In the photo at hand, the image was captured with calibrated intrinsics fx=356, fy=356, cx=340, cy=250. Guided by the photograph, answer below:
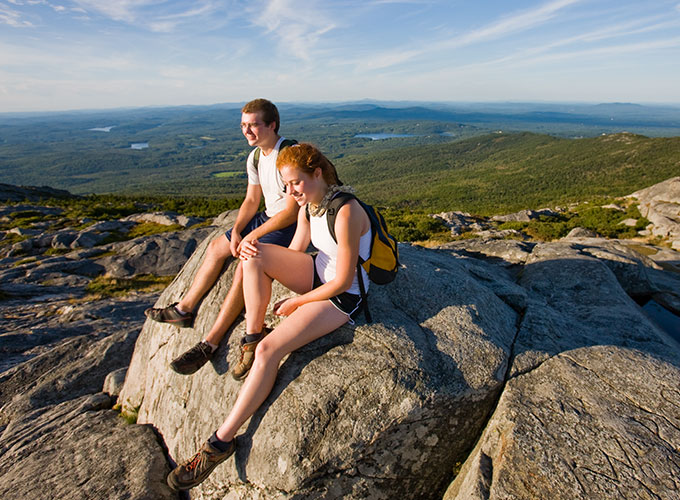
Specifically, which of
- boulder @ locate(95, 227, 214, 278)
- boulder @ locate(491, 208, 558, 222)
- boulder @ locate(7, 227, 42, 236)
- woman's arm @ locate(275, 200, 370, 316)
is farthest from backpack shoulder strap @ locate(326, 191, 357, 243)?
boulder @ locate(7, 227, 42, 236)

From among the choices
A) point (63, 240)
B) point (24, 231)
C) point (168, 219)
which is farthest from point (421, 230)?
point (24, 231)

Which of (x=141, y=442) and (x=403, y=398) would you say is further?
(x=141, y=442)

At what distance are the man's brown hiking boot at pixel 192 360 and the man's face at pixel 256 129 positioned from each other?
3.49 meters

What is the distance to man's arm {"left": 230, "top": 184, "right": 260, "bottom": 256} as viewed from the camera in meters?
6.31

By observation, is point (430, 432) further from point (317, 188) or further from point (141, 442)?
point (141, 442)

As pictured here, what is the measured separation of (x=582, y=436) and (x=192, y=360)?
5.50 metres

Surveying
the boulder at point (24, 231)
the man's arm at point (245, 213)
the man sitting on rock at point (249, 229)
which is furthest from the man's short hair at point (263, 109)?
the boulder at point (24, 231)

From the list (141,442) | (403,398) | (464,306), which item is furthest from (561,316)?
(141,442)

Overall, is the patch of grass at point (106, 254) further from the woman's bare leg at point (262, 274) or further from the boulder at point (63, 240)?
the woman's bare leg at point (262, 274)

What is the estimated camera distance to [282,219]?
616 cm

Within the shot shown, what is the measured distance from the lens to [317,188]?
4824 mm

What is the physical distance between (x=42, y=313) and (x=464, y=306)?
19.9 meters

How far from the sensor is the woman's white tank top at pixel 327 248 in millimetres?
4980

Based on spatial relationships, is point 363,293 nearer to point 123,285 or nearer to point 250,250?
point 250,250
